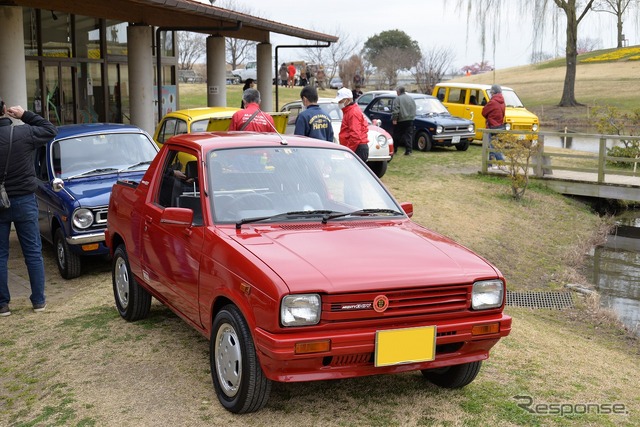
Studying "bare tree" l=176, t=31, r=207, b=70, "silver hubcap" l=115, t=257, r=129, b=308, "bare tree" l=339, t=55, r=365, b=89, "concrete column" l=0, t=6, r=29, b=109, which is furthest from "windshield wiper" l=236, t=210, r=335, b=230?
"bare tree" l=176, t=31, r=207, b=70

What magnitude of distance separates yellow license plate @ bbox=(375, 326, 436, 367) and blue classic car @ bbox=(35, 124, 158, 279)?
4968mm

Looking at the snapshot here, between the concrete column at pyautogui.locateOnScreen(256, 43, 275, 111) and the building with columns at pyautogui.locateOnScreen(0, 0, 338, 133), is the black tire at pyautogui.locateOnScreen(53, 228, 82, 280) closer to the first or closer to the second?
the building with columns at pyautogui.locateOnScreen(0, 0, 338, 133)

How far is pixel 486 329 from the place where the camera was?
15.0 ft

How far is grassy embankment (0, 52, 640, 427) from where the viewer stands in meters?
4.70

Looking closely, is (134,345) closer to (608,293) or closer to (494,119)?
(608,293)

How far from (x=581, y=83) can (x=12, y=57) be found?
4680 centimetres

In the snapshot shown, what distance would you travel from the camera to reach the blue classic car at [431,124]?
20516 mm

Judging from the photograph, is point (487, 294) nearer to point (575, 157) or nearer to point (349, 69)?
point (575, 157)

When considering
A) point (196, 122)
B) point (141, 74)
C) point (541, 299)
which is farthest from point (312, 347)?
point (141, 74)

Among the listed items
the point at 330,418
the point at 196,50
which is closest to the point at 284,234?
the point at 330,418

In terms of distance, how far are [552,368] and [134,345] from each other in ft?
10.6

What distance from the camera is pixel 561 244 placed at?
13219mm

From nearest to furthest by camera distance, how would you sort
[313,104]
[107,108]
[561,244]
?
[313,104] < [561,244] < [107,108]

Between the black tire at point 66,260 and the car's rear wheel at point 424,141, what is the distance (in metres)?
13.4
